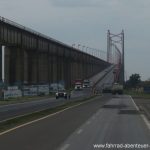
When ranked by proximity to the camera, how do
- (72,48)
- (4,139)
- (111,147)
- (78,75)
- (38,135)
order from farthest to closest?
1. (78,75)
2. (72,48)
3. (38,135)
4. (4,139)
5. (111,147)

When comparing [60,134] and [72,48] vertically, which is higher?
[72,48]

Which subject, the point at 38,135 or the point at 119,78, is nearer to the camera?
the point at 38,135

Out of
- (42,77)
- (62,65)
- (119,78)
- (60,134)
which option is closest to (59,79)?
(62,65)

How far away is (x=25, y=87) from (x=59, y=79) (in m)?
46.8

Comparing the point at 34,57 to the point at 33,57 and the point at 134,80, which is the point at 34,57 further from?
the point at 134,80

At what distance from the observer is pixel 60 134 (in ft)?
73.6

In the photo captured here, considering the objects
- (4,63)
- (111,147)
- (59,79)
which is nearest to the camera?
(111,147)

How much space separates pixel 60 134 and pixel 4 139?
2757 mm

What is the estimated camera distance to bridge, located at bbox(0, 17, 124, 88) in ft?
279

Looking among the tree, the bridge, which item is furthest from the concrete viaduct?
the tree

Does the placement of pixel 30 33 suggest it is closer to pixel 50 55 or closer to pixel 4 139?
pixel 50 55

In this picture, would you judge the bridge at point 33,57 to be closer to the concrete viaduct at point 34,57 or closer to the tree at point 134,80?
the concrete viaduct at point 34,57

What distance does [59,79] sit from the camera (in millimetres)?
143000

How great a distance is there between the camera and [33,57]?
108 meters
